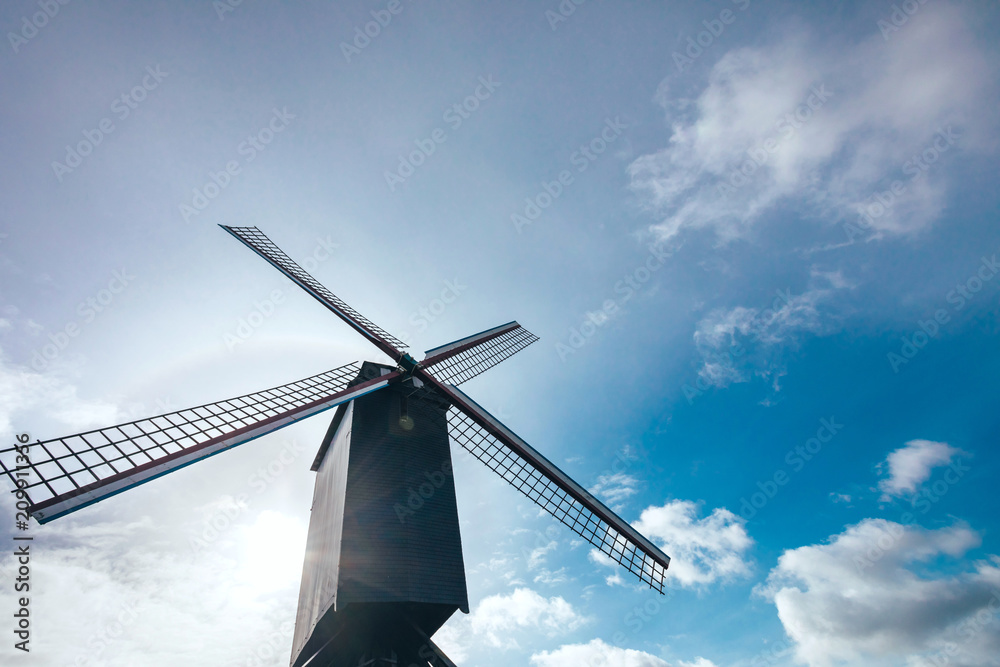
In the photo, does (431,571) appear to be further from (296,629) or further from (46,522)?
(46,522)

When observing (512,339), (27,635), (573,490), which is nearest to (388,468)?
(573,490)

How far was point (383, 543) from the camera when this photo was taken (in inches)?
545

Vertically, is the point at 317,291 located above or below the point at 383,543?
above

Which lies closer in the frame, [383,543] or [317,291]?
[383,543]

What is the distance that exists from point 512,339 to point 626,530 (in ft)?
45.1

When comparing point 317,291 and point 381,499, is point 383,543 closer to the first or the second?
point 381,499

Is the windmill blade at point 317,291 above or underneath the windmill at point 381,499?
above

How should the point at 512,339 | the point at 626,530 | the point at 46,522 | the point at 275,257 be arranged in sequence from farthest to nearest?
the point at 512,339
the point at 275,257
the point at 626,530
the point at 46,522

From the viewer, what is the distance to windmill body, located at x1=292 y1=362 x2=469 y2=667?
521 inches

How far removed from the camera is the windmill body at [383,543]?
1324cm

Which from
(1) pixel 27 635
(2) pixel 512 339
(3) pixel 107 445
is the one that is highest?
(2) pixel 512 339

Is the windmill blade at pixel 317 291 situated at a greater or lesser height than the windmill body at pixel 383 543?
greater

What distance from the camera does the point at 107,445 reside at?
9.95 metres

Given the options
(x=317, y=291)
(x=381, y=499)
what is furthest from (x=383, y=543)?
(x=317, y=291)
